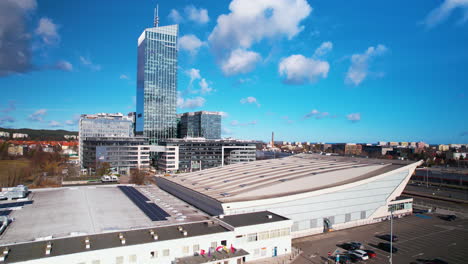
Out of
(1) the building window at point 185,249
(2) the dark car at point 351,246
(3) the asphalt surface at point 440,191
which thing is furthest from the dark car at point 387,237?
(3) the asphalt surface at point 440,191

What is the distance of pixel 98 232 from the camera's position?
2550 centimetres

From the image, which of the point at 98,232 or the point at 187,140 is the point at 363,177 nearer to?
the point at 98,232

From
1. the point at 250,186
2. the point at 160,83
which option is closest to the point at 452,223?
the point at 250,186

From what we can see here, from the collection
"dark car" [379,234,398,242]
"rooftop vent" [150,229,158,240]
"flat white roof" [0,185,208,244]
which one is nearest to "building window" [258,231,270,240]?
"flat white roof" [0,185,208,244]

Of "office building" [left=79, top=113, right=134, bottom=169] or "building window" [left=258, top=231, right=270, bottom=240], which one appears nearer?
"building window" [left=258, top=231, right=270, bottom=240]

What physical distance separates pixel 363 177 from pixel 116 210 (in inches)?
1289

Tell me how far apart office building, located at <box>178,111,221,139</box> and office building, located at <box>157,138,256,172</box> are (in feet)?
139

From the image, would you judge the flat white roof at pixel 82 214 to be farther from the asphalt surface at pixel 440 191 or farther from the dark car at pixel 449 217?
the asphalt surface at pixel 440 191

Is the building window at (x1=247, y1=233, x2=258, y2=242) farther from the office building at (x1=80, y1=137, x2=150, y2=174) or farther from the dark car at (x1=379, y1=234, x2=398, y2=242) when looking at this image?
the office building at (x1=80, y1=137, x2=150, y2=174)

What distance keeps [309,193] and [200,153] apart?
7241 cm

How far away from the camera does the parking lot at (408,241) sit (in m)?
28.4

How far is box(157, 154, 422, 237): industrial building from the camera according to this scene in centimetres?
3427

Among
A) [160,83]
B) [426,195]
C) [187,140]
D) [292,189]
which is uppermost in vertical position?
[160,83]

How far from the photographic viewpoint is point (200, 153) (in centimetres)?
10450
